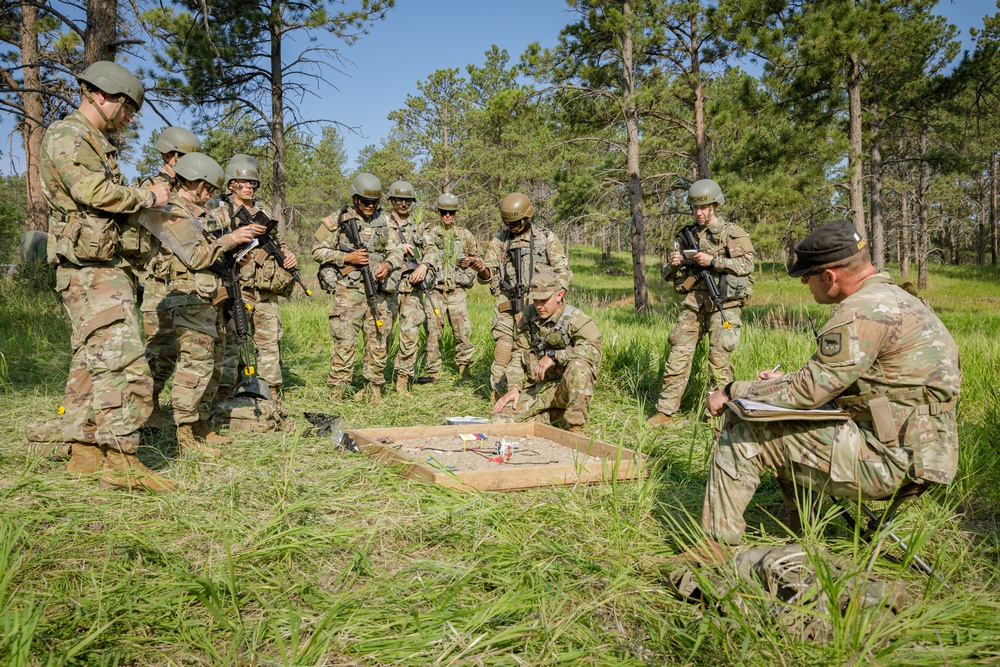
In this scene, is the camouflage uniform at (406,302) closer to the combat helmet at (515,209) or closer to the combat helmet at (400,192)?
the combat helmet at (400,192)

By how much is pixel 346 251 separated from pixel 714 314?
3.93m

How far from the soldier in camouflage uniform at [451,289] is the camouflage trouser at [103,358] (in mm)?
4529

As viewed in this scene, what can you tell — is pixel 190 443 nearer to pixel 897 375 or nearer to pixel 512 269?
pixel 512 269

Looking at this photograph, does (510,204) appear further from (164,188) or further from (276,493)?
(276,493)

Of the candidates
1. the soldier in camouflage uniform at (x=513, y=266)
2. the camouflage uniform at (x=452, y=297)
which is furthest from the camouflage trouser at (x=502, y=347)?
the camouflage uniform at (x=452, y=297)

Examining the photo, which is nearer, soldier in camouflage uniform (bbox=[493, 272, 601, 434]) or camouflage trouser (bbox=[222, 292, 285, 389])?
soldier in camouflage uniform (bbox=[493, 272, 601, 434])

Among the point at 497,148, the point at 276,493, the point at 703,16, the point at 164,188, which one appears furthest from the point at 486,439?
the point at 497,148

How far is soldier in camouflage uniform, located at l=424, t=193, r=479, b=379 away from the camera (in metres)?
8.56

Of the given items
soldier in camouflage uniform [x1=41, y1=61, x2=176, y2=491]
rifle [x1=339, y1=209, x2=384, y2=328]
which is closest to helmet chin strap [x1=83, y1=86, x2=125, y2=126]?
soldier in camouflage uniform [x1=41, y1=61, x2=176, y2=491]

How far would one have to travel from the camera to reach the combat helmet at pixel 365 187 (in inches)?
276

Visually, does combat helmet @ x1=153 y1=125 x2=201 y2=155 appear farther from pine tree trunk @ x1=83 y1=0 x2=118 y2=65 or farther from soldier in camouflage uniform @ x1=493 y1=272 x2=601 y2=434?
soldier in camouflage uniform @ x1=493 y1=272 x2=601 y2=434

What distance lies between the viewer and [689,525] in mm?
3248

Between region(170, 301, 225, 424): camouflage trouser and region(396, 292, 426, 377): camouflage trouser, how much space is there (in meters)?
2.68

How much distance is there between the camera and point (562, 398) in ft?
18.2
